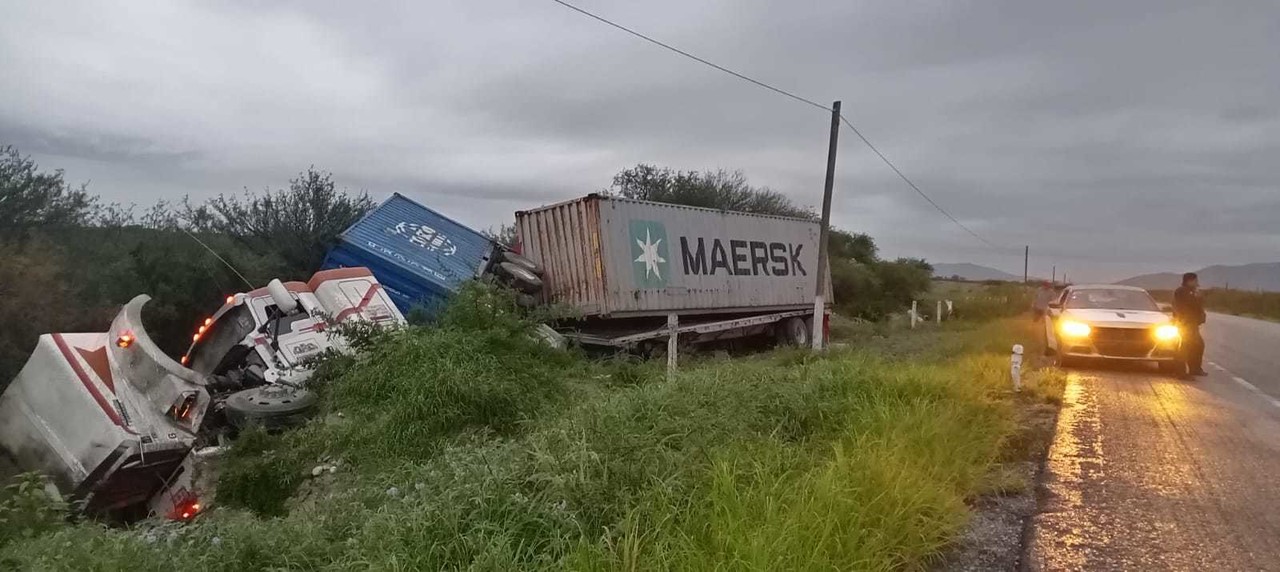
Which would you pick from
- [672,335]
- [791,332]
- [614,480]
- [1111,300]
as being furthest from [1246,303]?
[614,480]

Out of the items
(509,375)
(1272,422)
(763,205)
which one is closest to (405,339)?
(509,375)

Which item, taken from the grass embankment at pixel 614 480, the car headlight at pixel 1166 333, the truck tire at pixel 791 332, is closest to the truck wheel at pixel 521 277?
the grass embankment at pixel 614 480

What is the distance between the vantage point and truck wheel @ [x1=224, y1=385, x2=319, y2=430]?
8227 mm

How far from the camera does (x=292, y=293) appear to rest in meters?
9.84

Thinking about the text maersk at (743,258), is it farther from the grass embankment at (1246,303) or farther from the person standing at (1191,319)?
the grass embankment at (1246,303)

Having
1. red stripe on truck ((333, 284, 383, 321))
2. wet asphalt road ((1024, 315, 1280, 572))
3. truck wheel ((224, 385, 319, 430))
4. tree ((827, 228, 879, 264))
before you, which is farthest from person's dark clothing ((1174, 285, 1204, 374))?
tree ((827, 228, 879, 264))

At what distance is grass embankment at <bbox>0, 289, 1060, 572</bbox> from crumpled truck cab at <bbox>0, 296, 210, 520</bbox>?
729mm

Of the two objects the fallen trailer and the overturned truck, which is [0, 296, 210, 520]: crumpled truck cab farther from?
the fallen trailer

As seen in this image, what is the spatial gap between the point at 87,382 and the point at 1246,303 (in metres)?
51.3

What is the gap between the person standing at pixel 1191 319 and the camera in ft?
38.3

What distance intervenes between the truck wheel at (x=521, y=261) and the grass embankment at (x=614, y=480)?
5.41 m

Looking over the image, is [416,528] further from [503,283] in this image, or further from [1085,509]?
[503,283]

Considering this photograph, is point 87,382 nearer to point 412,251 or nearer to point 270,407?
point 270,407

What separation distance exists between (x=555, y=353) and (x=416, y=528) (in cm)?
642
